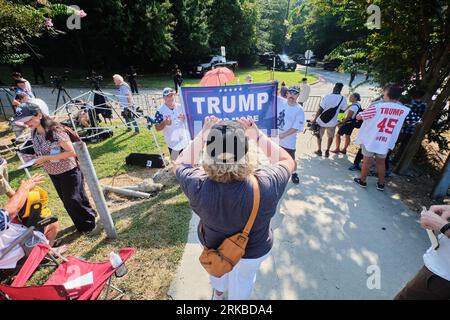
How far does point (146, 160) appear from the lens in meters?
6.51

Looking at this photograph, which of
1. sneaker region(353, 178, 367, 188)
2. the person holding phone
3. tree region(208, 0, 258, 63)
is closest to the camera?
the person holding phone

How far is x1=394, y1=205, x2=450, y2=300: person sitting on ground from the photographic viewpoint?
1979 millimetres

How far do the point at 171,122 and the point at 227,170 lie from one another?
3660 millimetres

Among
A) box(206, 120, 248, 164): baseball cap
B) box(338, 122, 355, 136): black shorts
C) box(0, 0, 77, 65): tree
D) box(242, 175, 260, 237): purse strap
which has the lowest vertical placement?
box(338, 122, 355, 136): black shorts

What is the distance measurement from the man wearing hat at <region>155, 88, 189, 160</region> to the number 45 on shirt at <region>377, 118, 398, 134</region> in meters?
3.65

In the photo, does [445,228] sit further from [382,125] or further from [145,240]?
[145,240]

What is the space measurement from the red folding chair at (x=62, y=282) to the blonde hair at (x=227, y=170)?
166 centimetres

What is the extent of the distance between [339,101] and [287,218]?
11.6 ft

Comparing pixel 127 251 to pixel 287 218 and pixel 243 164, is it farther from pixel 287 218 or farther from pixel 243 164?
pixel 287 218

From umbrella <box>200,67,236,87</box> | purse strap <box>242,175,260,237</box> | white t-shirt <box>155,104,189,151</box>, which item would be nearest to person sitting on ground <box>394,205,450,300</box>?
purse strap <box>242,175,260,237</box>

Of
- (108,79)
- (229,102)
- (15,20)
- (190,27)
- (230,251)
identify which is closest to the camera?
(230,251)

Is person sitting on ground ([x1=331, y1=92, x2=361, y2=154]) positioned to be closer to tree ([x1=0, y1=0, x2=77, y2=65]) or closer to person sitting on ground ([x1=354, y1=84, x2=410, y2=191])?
person sitting on ground ([x1=354, y1=84, x2=410, y2=191])

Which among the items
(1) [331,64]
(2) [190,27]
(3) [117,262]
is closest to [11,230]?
(3) [117,262]

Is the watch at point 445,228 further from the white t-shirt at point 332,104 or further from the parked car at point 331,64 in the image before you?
the parked car at point 331,64
